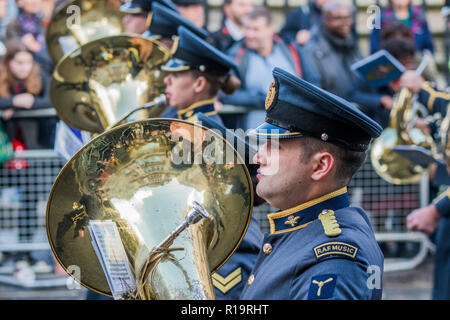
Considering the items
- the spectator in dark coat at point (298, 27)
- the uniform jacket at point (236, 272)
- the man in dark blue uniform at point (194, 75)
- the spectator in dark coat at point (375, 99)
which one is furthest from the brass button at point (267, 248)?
the spectator in dark coat at point (298, 27)

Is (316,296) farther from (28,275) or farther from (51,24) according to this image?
(28,275)

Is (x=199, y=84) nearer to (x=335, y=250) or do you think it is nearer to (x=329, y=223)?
(x=329, y=223)

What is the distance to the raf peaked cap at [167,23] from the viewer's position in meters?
4.35

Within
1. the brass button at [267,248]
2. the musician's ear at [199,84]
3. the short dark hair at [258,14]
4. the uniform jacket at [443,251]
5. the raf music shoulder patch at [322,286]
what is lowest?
the uniform jacket at [443,251]

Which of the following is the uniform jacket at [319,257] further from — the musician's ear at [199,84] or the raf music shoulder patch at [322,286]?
the musician's ear at [199,84]

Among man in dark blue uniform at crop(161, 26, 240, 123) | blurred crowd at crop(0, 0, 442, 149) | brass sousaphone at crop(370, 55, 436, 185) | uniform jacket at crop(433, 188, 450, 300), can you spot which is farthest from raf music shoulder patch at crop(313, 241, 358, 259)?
blurred crowd at crop(0, 0, 442, 149)

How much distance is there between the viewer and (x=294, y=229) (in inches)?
91.4

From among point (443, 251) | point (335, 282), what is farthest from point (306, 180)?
point (443, 251)

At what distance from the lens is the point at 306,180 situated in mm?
2295

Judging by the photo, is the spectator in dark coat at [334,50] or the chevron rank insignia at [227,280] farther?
the spectator in dark coat at [334,50]

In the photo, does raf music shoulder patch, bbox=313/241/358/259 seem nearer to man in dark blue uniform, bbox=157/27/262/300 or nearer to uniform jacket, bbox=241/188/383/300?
uniform jacket, bbox=241/188/383/300

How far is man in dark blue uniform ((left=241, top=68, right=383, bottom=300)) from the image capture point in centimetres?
215

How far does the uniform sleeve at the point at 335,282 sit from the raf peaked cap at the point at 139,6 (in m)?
3.03
